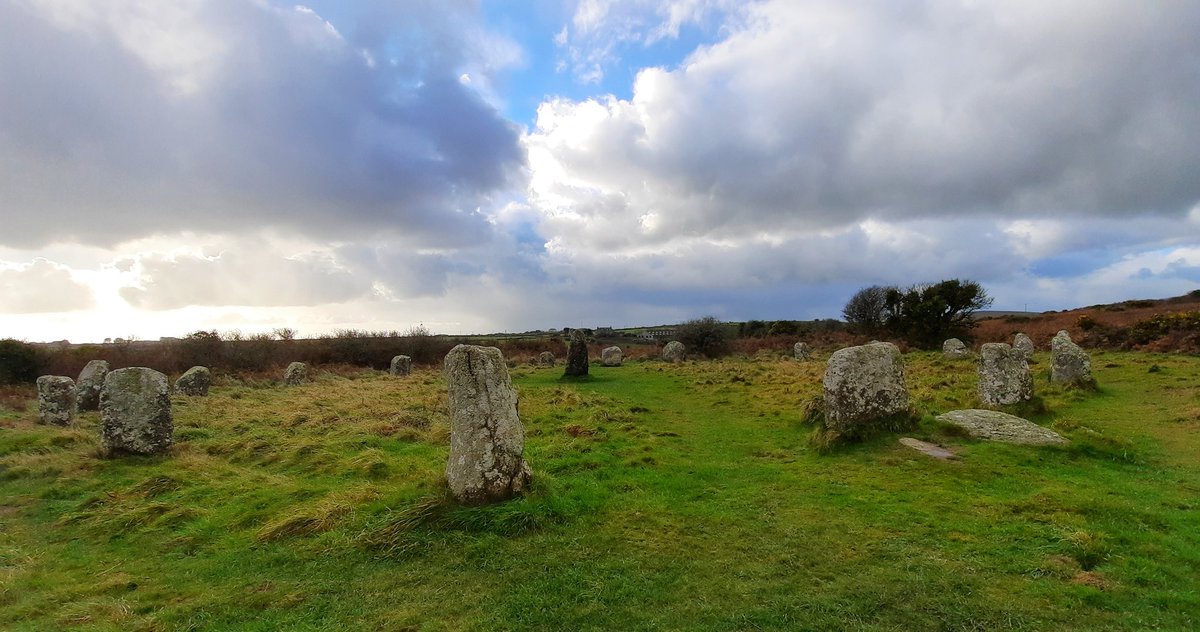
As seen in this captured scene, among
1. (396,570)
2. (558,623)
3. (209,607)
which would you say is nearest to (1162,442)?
(558,623)

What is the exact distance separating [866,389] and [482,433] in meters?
7.24

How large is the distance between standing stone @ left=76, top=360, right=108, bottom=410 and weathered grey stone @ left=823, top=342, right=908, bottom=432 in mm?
21161

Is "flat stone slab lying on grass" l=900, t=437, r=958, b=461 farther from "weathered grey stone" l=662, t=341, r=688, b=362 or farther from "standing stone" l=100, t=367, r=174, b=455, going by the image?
"weathered grey stone" l=662, t=341, r=688, b=362

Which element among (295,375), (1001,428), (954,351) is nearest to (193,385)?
(295,375)

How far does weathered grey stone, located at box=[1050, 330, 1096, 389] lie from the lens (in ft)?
54.4

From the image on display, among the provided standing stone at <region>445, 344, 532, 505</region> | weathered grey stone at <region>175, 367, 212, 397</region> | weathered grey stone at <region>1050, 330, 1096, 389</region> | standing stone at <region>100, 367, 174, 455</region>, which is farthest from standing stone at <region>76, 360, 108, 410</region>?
weathered grey stone at <region>1050, 330, 1096, 389</region>

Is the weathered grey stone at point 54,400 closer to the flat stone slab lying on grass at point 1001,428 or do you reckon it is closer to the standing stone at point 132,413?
the standing stone at point 132,413

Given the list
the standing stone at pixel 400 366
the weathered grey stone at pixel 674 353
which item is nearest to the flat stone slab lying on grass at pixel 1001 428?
the weathered grey stone at pixel 674 353

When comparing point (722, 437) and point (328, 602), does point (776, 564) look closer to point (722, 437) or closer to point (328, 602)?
point (328, 602)

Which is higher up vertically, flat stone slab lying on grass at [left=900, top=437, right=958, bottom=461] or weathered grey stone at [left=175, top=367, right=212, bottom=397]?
weathered grey stone at [left=175, top=367, right=212, bottom=397]

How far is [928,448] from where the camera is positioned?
1009 centimetres

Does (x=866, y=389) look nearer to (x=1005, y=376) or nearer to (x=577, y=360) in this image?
(x=1005, y=376)

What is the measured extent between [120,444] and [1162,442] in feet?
65.1

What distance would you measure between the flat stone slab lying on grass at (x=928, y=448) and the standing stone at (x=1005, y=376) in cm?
454
